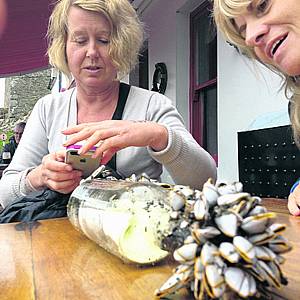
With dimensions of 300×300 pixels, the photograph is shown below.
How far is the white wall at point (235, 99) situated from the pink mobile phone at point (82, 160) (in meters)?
1.64

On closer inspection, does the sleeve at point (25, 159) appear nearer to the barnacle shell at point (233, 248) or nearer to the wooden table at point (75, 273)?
the wooden table at point (75, 273)

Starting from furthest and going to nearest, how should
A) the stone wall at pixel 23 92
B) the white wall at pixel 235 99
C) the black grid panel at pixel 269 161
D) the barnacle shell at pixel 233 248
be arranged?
the stone wall at pixel 23 92 → the white wall at pixel 235 99 → the black grid panel at pixel 269 161 → the barnacle shell at pixel 233 248

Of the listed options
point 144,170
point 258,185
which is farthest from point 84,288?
point 258,185

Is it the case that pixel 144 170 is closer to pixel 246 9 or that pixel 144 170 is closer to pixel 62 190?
pixel 62 190

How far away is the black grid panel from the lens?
66.1 inches

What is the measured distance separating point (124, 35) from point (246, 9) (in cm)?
43

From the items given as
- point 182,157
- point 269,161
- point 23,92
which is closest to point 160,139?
point 182,157

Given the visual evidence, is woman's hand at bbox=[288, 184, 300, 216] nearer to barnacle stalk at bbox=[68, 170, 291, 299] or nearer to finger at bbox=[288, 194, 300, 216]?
finger at bbox=[288, 194, 300, 216]

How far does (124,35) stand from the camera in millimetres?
1167

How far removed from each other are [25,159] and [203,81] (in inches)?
96.5

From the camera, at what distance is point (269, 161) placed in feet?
5.99

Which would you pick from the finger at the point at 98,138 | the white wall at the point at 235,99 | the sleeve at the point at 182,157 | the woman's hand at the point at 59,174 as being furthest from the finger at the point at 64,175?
the white wall at the point at 235,99

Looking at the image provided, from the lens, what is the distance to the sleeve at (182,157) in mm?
977

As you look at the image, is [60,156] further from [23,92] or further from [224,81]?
[23,92]
